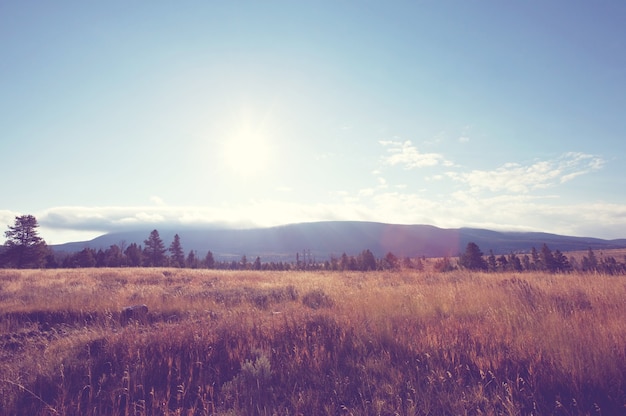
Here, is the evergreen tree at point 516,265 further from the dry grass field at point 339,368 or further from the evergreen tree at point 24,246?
the evergreen tree at point 24,246

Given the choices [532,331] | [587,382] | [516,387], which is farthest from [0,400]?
[532,331]

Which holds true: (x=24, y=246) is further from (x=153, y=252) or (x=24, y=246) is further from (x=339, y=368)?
(x=339, y=368)

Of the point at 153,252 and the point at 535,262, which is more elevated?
the point at 153,252

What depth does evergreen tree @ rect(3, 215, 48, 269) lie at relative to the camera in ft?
137

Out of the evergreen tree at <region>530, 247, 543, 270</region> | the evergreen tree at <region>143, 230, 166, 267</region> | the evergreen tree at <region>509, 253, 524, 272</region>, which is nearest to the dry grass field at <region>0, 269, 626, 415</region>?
the evergreen tree at <region>509, 253, 524, 272</region>

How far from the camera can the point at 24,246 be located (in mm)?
42188

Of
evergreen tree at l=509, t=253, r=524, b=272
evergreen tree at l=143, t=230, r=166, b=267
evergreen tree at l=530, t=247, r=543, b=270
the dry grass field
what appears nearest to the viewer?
the dry grass field

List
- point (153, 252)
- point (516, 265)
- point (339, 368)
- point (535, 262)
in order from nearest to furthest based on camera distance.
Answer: point (339, 368) < point (516, 265) < point (535, 262) < point (153, 252)

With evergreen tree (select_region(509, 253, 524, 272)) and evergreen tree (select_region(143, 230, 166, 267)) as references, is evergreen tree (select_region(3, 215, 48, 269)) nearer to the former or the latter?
evergreen tree (select_region(143, 230, 166, 267))

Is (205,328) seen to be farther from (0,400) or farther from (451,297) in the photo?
(451,297)

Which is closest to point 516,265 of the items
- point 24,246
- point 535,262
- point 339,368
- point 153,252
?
point 535,262

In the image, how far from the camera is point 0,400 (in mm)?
3402

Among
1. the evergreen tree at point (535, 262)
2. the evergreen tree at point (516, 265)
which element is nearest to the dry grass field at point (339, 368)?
the evergreen tree at point (516, 265)

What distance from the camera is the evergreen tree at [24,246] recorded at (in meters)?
41.7
